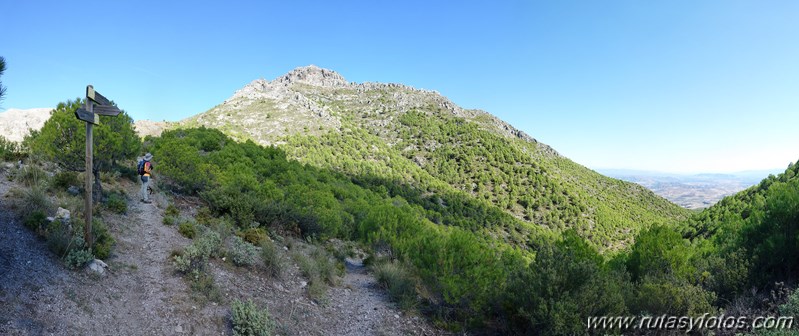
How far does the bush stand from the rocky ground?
0.21 m

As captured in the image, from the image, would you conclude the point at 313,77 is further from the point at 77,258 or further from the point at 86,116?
the point at 77,258

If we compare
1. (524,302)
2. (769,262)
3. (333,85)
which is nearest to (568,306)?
(524,302)

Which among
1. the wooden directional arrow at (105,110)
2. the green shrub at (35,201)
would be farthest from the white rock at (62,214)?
the wooden directional arrow at (105,110)

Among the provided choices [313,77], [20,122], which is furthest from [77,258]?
[313,77]

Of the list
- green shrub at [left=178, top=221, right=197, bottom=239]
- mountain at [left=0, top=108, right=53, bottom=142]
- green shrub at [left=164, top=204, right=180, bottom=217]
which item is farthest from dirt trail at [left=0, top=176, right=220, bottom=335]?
mountain at [left=0, top=108, right=53, bottom=142]

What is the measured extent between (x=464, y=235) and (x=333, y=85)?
103517 millimetres

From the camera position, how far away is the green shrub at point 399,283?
34.6ft

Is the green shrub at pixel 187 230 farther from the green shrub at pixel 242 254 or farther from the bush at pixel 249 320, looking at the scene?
the bush at pixel 249 320

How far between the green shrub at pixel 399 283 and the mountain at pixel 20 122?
91.8 feet

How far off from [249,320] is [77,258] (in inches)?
141

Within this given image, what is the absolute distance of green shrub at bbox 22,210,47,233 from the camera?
742cm

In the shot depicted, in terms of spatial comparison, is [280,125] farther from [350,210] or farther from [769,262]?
[769,262]

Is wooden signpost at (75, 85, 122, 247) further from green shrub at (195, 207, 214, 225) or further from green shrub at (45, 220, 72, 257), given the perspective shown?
green shrub at (195, 207, 214, 225)

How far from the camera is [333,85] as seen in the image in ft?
354
